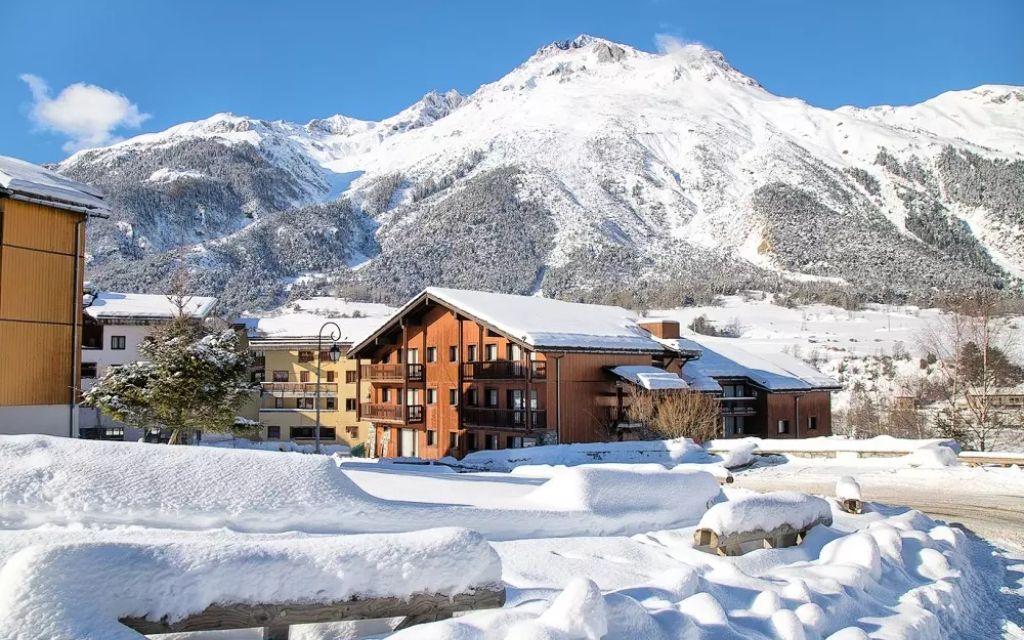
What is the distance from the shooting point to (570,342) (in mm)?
33062

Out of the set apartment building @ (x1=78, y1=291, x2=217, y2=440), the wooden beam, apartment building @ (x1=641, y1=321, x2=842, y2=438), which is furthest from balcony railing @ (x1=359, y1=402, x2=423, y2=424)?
the wooden beam

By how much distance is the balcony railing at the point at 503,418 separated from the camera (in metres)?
32.7

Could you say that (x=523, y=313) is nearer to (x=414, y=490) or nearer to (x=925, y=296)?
(x=414, y=490)

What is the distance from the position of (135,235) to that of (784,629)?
192 metres

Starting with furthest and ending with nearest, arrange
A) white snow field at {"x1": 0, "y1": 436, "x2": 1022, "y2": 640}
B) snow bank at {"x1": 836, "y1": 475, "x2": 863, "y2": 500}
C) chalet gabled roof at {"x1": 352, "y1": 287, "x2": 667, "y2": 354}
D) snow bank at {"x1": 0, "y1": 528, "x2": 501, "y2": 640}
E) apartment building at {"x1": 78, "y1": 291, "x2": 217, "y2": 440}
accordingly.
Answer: apartment building at {"x1": 78, "y1": 291, "x2": 217, "y2": 440} → chalet gabled roof at {"x1": 352, "y1": 287, "x2": 667, "y2": 354} → snow bank at {"x1": 836, "y1": 475, "x2": 863, "y2": 500} → white snow field at {"x1": 0, "y1": 436, "x2": 1022, "y2": 640} → snow bank at {"x1": 0, "y1": 528, "x2": 501, "y2": 640}

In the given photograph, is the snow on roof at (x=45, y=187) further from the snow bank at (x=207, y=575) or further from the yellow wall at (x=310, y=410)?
the yellow wall at (x=310, y=410)

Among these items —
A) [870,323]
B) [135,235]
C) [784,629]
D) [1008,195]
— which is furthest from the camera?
[135,235]

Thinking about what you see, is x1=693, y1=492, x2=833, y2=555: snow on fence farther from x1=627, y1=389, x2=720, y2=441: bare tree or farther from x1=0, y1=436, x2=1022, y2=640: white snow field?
x1=627, y1=389, x2=720, y2=441: bare tree

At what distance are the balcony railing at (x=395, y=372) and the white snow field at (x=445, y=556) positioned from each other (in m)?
27.3

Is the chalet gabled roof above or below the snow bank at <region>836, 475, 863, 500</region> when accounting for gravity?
above

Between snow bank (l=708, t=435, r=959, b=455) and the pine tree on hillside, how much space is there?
679 inches

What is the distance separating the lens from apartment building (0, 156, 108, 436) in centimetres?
2028

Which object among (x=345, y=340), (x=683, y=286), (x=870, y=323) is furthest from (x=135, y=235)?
(x=870, y=323)

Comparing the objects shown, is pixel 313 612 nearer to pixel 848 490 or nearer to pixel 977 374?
pixel 848 490
